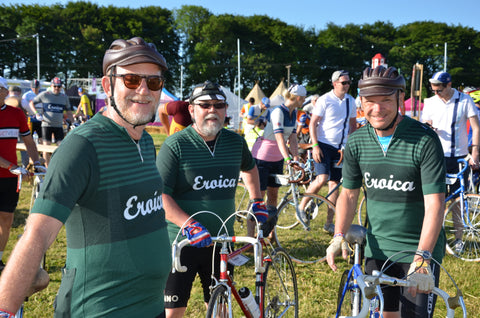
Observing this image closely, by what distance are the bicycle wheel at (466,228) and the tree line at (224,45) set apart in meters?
55.9

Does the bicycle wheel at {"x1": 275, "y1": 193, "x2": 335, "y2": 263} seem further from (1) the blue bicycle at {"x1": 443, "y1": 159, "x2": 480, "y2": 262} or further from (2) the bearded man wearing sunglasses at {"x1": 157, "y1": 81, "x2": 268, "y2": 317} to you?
(2) the bearded man wearing sunglasses at {"x1": 157, "y1": 81, "x2": 268, "y2": 317}

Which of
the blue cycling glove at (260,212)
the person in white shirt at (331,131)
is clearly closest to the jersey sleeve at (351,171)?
the blue cycling glove at (260,212)

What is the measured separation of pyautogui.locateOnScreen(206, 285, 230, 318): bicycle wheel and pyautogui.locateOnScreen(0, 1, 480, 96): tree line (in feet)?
192

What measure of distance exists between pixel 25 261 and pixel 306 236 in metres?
5.95

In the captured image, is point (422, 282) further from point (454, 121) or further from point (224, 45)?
point (224, 45)

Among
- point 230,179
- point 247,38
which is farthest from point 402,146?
point 247,38

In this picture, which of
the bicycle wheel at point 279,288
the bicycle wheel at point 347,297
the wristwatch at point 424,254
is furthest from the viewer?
the bicycle wheel at point 279,288

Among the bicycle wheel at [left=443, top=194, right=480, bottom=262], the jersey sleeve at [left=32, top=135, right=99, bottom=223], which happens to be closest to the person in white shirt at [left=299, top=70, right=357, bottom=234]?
the bicycle wheel at [left=443, top=194, right=480, bottom=262]

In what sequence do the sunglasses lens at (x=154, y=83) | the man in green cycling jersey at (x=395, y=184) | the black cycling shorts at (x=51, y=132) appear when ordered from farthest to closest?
1. the black cycling shorts at (x=51, y=132)
2. the man in green cycling jersey at (x=395, y=184)
3. the sunglasses lens at (x=154, y=83)

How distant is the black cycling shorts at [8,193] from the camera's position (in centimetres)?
500

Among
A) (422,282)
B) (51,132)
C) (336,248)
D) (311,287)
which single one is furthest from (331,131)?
(51,132)

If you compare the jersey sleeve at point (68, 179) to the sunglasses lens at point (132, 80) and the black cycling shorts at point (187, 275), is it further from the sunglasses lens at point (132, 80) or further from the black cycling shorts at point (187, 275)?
the black cycling shorts at point (187, 275)

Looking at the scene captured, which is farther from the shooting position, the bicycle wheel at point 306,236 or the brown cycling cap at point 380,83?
the bicycle wheel at point 306,236

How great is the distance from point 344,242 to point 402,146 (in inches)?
30.8
